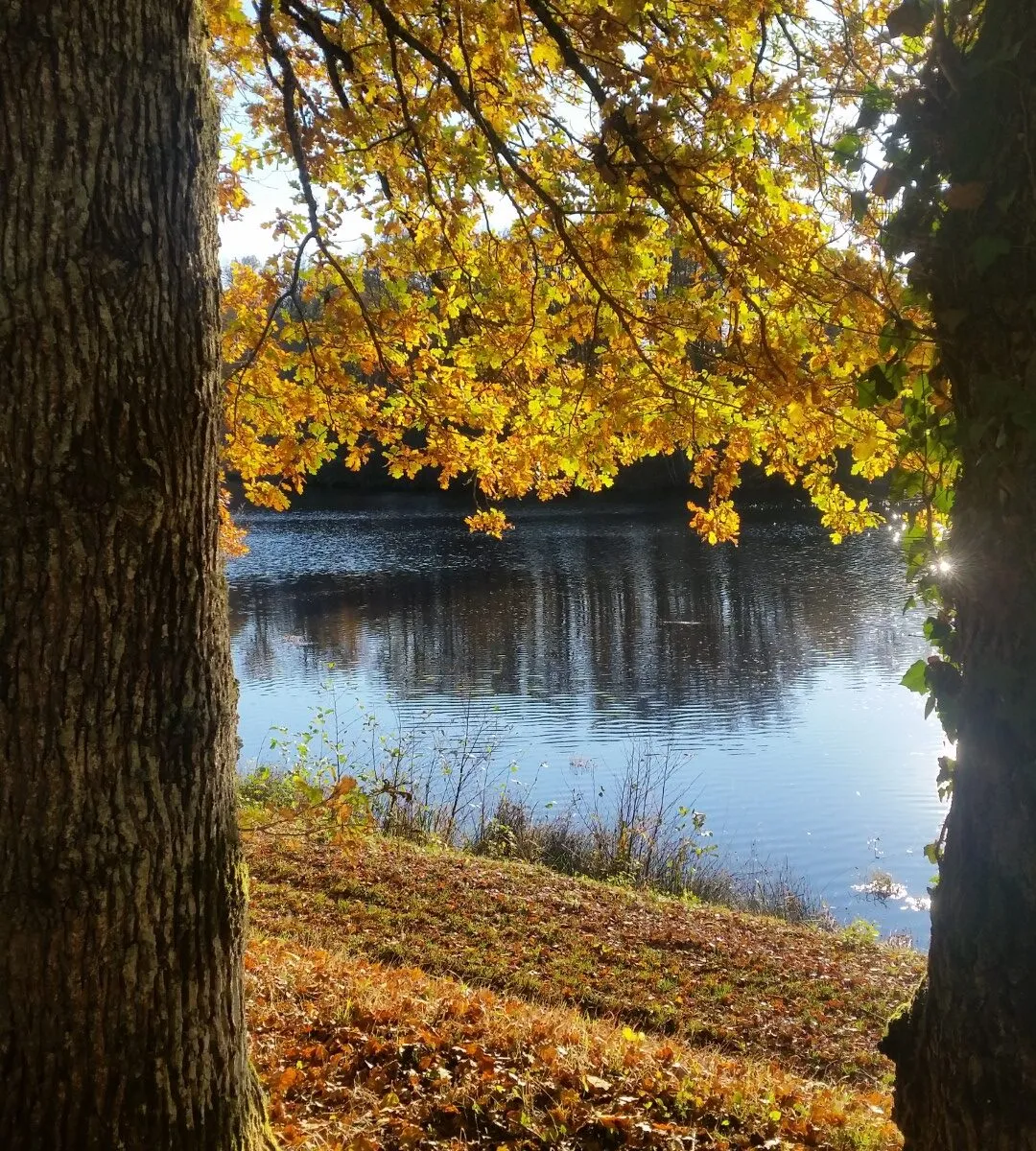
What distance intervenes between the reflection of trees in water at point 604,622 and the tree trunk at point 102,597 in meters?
13.1

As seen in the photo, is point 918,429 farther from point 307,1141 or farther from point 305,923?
point 305,923

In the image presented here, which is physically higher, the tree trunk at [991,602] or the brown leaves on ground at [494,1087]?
the tree trunk at [991,602]

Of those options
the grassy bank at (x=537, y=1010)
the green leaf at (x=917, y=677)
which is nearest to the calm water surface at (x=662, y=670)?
the grassy bank at (x=537, y=1010)

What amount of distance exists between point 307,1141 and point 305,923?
4.49 metres

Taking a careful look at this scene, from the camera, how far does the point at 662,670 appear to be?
1678 cm

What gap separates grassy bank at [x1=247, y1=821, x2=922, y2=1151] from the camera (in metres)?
3.14

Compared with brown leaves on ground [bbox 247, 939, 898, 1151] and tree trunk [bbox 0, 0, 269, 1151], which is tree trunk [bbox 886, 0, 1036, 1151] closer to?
brown leaves on ground [bbox 247, 939, 898, 1151]

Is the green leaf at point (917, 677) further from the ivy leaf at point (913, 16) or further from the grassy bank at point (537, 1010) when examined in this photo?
the grassy bank at point (537, 1010)

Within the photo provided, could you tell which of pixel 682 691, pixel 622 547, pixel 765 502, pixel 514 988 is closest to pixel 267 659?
pixel 682 691

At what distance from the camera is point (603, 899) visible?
8.05 m

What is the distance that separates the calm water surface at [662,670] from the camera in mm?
11180

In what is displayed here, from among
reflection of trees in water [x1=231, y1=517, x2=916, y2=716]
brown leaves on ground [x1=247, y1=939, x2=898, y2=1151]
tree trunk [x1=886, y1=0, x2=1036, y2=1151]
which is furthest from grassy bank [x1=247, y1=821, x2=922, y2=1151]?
reflection of trees in water [x1=231, y1=517, x2=916, y2=716]

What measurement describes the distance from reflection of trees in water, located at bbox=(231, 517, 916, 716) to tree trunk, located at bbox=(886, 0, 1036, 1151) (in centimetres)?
1305

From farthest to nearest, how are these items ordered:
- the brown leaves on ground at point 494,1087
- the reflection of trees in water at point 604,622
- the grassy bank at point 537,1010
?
1. the reflection of trees in water at point 604,622
2. the grassy bank at point 537,1010
3. the brown leaves on ground at point 494,1087
